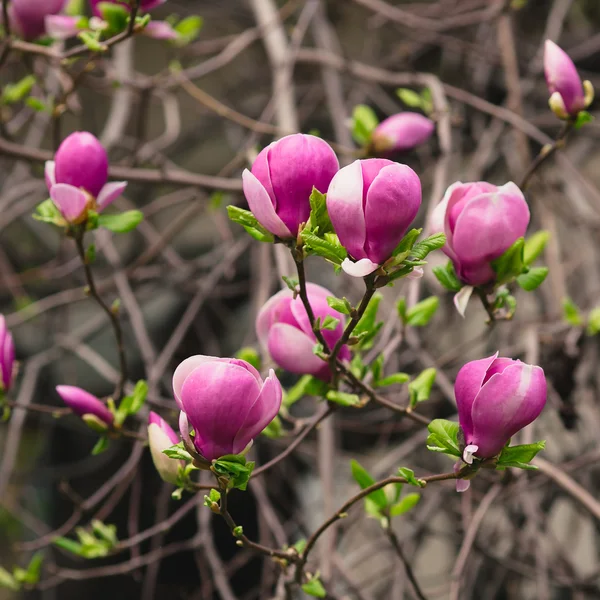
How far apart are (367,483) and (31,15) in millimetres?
553

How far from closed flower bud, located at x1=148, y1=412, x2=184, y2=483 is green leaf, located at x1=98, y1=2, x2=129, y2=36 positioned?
35cm

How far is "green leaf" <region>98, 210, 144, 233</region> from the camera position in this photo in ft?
1.84

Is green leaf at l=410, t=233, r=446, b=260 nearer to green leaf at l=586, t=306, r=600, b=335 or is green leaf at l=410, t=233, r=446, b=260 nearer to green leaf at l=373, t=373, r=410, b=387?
green leaf at l=373, t=373, r=410, b=387

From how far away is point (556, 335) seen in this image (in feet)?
2.80

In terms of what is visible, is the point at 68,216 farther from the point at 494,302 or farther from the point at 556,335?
the point at 556,335

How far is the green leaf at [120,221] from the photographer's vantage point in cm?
56

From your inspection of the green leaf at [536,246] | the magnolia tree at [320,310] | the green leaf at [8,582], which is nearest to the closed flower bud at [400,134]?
the magnolia tree at [320,310]

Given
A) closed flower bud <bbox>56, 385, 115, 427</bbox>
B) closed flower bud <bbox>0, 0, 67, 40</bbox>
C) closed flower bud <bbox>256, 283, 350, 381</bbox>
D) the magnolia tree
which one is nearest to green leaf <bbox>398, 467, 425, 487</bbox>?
the magnolia tree

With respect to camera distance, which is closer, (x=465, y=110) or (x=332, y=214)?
(x=332, y=214)

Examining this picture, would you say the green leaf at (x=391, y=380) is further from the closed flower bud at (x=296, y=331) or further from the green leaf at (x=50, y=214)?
the green leaf at (x=50, y=214)

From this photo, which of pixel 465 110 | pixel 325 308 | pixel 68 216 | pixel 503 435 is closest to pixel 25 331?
pixel 465 110

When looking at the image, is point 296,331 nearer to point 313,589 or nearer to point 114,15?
point 313,589

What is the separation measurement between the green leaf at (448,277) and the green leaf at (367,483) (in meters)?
0.14

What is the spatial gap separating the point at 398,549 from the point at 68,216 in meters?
0.36
